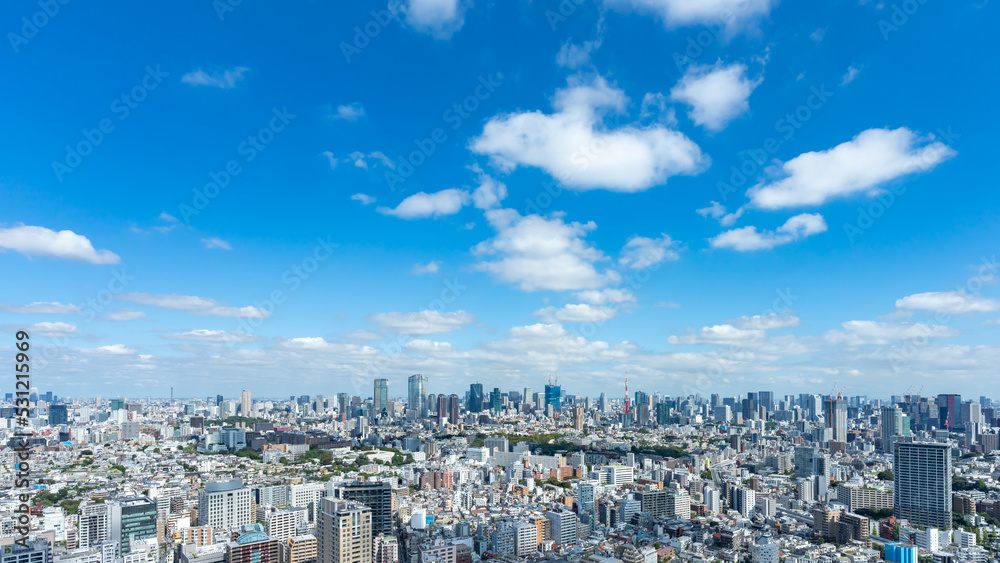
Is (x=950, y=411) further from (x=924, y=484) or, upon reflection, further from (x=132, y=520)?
(x=132, y=520)

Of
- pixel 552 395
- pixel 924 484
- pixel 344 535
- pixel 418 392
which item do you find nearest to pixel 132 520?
pixel 344 535

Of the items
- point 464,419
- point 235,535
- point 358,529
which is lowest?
point 464,419

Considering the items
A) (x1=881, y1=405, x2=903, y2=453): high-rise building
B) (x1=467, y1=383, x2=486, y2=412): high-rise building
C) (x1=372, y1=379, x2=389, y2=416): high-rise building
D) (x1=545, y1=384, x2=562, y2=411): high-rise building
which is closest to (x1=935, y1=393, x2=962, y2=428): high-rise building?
(x1=881, y1=405, x2=903, y2=453): high-rise building

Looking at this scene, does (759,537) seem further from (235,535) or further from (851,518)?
(235,535)

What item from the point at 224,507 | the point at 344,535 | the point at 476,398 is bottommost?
the point at 476,398

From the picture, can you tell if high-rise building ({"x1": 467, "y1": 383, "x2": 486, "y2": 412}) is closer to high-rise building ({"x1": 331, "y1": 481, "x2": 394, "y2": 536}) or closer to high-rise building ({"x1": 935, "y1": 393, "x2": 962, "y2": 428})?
high-rise building ({"x1": 935, "y1": 393, "x2": 962, "y2": 428})

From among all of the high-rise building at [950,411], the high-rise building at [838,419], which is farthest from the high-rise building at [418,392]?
the high-rise building at [950,411]

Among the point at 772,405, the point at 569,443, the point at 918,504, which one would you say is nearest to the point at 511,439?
the point at 569,443
